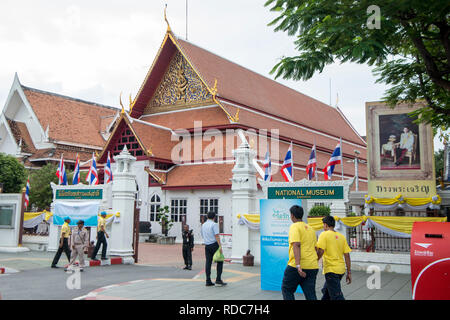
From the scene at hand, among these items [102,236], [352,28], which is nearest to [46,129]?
[102,236]

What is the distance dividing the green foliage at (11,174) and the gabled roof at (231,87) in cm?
767

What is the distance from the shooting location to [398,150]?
1366 cm

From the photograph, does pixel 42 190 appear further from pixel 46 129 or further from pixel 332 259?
pixel 332 259

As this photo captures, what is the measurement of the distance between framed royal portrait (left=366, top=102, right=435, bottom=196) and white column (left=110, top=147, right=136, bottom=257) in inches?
304

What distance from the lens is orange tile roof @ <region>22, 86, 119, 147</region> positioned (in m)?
32.5

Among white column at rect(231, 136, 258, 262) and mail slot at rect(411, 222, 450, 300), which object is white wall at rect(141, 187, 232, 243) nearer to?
white column at rect(231, 136, 258, 262)

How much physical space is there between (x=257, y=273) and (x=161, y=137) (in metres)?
15.5

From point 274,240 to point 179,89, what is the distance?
19568 mm

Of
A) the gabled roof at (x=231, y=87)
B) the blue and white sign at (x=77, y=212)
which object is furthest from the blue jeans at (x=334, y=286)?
the gabled roof at (x=231, y=87)

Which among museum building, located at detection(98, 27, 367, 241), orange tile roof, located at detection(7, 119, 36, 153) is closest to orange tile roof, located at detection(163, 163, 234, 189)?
museum building, located at detection(98, 27, 367, 241)

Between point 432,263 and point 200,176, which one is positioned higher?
point 200,176
